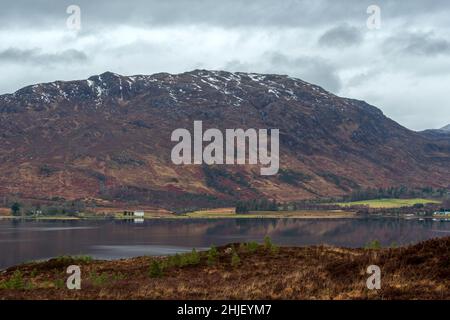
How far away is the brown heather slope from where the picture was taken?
30531 millimetres

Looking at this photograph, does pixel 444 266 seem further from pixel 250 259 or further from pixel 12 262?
pixel 12 262

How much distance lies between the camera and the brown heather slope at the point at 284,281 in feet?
100

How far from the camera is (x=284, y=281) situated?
35.2m

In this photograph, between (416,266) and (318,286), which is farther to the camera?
(416,266)
